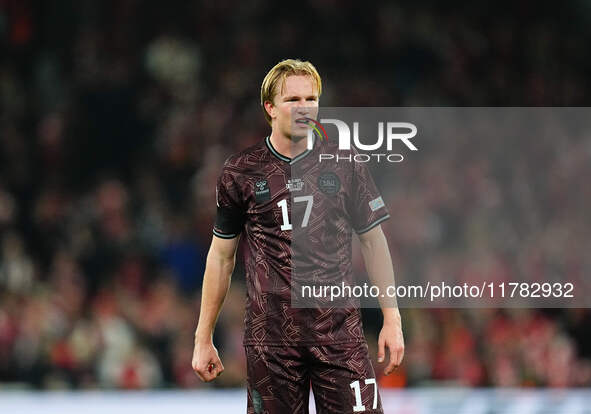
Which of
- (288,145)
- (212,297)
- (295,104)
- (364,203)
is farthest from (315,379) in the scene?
(295,104)

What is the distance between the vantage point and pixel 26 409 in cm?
731

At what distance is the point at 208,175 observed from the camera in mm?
9758

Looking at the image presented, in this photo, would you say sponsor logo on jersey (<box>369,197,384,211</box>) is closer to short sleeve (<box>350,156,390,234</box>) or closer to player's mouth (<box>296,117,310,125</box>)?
short sleeve (<box>350,156,390,234</box>)

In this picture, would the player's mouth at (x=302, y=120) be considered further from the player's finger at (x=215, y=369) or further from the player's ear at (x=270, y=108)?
the player's finger at (x=215, y=369)

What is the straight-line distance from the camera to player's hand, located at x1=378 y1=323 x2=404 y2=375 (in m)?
4.06

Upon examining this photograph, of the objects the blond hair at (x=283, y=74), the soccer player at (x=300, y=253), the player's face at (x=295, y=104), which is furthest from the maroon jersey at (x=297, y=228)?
the blond hair at (x=283, y=74)

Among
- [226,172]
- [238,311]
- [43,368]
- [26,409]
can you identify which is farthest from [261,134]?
[226,172]

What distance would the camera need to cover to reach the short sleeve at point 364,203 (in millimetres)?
4180

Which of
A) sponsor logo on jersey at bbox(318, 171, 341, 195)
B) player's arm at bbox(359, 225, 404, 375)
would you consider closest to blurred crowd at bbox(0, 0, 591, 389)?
player's arm at bbox(359, 225, 404, 375)

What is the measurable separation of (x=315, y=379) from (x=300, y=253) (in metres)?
0.48

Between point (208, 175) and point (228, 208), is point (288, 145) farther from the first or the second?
point (208, 175)

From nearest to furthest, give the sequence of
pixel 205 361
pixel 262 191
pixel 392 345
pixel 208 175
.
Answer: pixel 392 345
pixel 262 191
pixel 205 361
pixel 208 175

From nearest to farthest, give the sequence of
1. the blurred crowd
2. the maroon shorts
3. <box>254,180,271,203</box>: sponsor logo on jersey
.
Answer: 1. the maroon shorts
2. <box>254,180,271,203</box>: sponsor logo on jersey
3. the blurred crowd

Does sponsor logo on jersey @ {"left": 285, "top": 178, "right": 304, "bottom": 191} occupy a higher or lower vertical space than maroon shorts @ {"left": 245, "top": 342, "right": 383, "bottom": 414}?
higher
